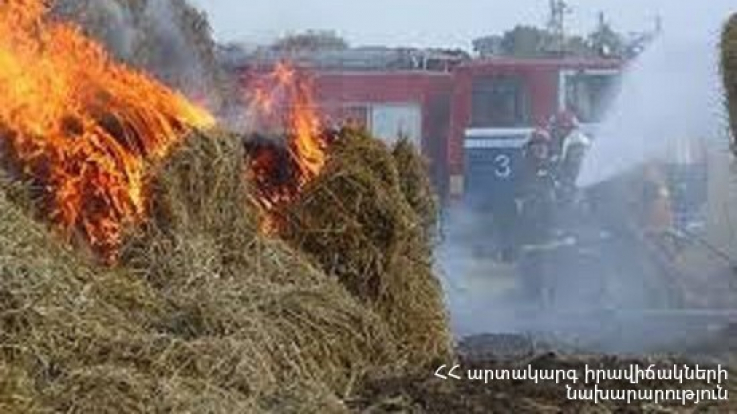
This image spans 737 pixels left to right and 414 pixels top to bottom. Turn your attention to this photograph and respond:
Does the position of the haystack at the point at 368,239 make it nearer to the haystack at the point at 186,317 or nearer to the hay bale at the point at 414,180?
the haystack at the point at 186,317

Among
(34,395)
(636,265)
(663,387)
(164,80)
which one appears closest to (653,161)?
(636,265)

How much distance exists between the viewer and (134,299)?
6.19 meters

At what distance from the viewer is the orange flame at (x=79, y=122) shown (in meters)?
7.23

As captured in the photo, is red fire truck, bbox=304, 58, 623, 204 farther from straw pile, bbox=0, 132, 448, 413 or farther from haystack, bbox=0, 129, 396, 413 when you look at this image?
haystack, bbox=0, 129, 396, 413

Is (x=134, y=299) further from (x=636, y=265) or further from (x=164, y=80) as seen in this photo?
(x=636, y=265)

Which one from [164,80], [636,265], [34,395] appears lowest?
[636,265]

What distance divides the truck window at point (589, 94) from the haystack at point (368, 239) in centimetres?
1142

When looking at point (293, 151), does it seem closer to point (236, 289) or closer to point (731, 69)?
point (236, 289)

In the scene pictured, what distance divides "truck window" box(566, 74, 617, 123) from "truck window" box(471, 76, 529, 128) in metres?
0.65

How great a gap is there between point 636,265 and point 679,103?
440cm

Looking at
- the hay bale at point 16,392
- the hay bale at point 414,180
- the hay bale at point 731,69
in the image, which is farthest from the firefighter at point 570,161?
the hay bale at point 16,392

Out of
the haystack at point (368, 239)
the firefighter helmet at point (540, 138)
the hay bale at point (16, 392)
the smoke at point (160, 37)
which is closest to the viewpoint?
the hay bale at point (16, 392)

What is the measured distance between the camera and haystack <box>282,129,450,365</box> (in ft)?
25.4

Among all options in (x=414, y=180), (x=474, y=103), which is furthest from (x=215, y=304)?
(x=474, y=103)
